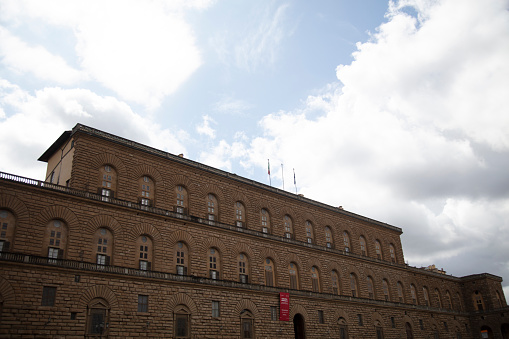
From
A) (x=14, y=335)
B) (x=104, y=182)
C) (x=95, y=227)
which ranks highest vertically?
(x=104, y=182)

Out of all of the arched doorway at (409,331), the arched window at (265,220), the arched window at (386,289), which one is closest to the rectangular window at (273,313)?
the arched window at (265,220)

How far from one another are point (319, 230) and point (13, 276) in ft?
89.2

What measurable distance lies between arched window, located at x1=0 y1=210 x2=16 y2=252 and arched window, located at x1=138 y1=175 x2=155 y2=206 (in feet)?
27.2

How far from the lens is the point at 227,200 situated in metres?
36.3

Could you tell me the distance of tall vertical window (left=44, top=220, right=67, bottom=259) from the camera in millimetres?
25688

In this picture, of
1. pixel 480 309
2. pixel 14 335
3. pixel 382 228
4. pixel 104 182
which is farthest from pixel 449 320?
pixel 14 335

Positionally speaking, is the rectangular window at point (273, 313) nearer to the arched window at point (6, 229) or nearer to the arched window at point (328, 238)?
the arched window at point (328, 238)

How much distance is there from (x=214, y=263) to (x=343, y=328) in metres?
14.7

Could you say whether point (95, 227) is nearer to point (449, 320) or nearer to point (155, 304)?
point (155, 304)

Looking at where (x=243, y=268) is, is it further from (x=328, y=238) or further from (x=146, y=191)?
(x=328, y=238)

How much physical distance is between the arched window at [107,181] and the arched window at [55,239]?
3.44 m

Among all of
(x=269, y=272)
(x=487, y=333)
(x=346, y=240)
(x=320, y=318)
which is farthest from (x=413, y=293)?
(x=269, y=272)

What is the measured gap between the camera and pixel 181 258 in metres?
31.3

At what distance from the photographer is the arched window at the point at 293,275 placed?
3809 centimetres
